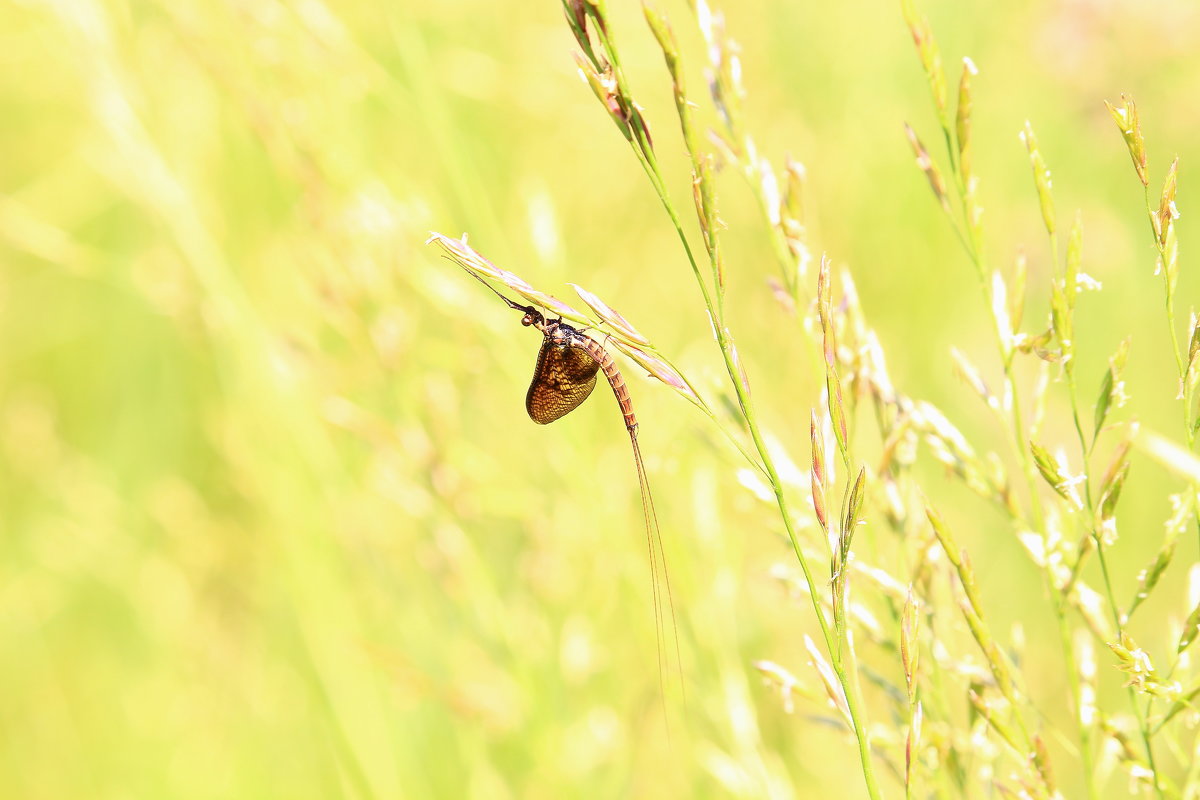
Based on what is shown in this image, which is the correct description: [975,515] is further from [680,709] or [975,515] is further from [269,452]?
[269,452]

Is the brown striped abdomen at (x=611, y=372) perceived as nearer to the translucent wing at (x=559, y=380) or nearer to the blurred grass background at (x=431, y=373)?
the translucent wing at (x=559, y=380)

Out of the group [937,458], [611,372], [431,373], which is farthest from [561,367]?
[431,373]

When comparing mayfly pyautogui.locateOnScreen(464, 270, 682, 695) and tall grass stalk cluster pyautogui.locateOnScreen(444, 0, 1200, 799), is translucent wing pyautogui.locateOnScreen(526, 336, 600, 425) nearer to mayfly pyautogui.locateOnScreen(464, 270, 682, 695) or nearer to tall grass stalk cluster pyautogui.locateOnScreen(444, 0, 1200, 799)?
mayfly pyautogui.locateOnScreen(464, 270, 682, 695)

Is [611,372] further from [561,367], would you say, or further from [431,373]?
[431,373]

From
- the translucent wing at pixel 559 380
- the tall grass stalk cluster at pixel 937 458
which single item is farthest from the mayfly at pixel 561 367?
the tall grass stalk cluster at pixel 937 458

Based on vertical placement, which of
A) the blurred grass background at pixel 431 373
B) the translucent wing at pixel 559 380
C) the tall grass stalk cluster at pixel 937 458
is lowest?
the tall grass stalk cluster at pixel 937 458

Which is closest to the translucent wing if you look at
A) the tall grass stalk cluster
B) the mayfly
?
the mayfly
